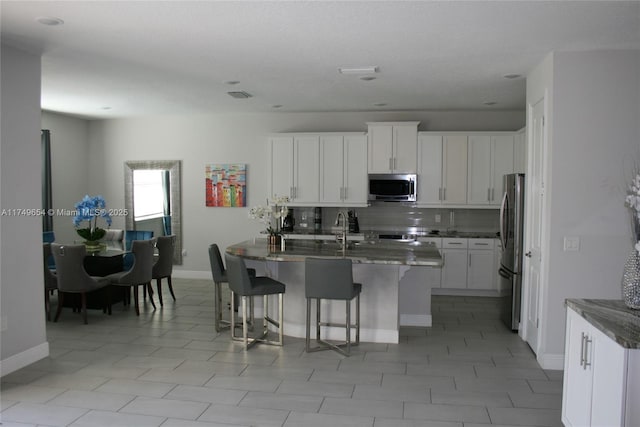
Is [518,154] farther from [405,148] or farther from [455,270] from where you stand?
[455,270]

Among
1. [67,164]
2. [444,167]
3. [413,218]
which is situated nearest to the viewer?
[444,167]

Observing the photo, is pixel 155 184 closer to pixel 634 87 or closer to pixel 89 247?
pixel 89 247

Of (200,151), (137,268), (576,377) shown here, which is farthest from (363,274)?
(200,151)

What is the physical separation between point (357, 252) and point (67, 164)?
229 inches

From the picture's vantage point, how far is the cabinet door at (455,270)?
290 inches

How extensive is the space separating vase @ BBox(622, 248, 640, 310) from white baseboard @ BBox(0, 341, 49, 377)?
4.59 metres

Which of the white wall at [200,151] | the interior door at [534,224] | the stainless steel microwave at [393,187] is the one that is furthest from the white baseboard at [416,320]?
the white wall at [200,151]

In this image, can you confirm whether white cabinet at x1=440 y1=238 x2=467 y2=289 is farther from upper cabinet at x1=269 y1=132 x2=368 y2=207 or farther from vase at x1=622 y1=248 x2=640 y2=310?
vase at x1=622 y1=248 x2=640 y2=310

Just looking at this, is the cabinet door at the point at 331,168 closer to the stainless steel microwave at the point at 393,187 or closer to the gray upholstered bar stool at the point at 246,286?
the stainless steel microwave at the point at 393,187

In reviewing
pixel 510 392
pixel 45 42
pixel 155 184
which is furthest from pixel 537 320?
pixel 155 184

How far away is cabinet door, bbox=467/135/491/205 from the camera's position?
750 centimetres

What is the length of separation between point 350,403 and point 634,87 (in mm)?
3489

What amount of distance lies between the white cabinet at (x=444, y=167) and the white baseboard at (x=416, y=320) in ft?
7.71

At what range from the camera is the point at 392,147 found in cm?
763
